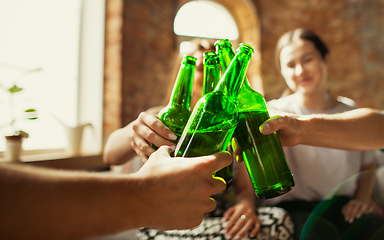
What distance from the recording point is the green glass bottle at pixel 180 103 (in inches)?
19.4

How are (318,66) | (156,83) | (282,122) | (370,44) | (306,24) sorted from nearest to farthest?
1. (282,122)
2. (318,66)
3. (156,83)
4. (370,44)
5. (306,24)

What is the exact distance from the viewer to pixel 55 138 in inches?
64.9

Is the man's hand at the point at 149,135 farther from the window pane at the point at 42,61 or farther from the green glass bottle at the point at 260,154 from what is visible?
the window pane at the point at 42,61

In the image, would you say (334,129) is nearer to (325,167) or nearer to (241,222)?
(241,222)

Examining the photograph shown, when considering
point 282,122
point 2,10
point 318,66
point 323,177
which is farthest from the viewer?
point 2,10

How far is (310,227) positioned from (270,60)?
251 centimetres

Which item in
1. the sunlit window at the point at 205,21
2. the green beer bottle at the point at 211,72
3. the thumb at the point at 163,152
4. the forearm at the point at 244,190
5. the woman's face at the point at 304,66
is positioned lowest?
the forearm at the point at 244,190

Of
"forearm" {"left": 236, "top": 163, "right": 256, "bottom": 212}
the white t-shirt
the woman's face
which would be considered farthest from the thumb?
the woman's face

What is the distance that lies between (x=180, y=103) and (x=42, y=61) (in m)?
1.54

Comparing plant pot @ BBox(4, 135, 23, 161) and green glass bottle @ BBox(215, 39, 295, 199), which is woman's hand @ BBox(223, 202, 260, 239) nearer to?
green glass bottle @ BBox(215, 39, 295, 199)

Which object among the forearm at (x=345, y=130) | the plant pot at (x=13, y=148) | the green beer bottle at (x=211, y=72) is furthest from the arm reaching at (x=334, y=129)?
the plant pot at (x=13, y=148)

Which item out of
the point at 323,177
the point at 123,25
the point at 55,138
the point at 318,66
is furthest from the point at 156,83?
the point at 323,177

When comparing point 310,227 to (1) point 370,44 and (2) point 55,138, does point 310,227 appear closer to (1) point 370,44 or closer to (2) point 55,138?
(2) point 55,138

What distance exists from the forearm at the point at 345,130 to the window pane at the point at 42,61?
1.53 metres
